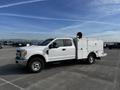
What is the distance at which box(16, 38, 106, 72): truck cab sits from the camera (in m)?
8.48

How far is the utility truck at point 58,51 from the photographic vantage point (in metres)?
8.48

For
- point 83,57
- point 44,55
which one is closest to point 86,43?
point 83,57

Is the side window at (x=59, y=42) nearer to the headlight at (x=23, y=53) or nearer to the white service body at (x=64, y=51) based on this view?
the white service body at (x=64, y=51)

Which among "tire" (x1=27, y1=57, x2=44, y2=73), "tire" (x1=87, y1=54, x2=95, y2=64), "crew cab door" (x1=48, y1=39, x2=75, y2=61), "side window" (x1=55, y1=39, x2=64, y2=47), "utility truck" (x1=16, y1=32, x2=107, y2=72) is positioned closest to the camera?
"tire" (x1=27, y1=57, x2=44, y2=73)

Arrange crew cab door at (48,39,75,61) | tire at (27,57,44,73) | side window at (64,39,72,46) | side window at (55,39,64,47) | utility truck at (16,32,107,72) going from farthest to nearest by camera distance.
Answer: side window at (64,39,72,46) → side window at (55,39,64,47) → crew cab door at (48,39,75,61) → utility truck at (16,32,107,72) → tire at (27,57,44,73)

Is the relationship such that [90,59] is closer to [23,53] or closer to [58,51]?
[58,51]

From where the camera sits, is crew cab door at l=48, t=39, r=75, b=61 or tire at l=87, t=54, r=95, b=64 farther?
Answer: tire at l=87, t=54, r=95, b=64

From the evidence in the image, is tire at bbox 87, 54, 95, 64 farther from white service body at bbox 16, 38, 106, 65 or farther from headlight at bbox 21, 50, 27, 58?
headlight at bbox 21, 50, 27, 58

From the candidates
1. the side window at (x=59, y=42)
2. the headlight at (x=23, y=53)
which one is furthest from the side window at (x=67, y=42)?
the headlight at (x=23, y=53)

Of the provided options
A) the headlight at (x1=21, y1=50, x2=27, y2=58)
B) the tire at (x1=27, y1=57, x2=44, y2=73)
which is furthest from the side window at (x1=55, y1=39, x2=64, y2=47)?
the headlight at (x1=21, y1=50, x2=27, y2=58)

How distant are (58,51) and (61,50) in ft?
0.81

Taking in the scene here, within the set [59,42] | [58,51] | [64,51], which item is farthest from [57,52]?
[59,42]

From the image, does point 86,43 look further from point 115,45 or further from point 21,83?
point 115,45

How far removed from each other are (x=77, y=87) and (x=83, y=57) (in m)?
5.55
